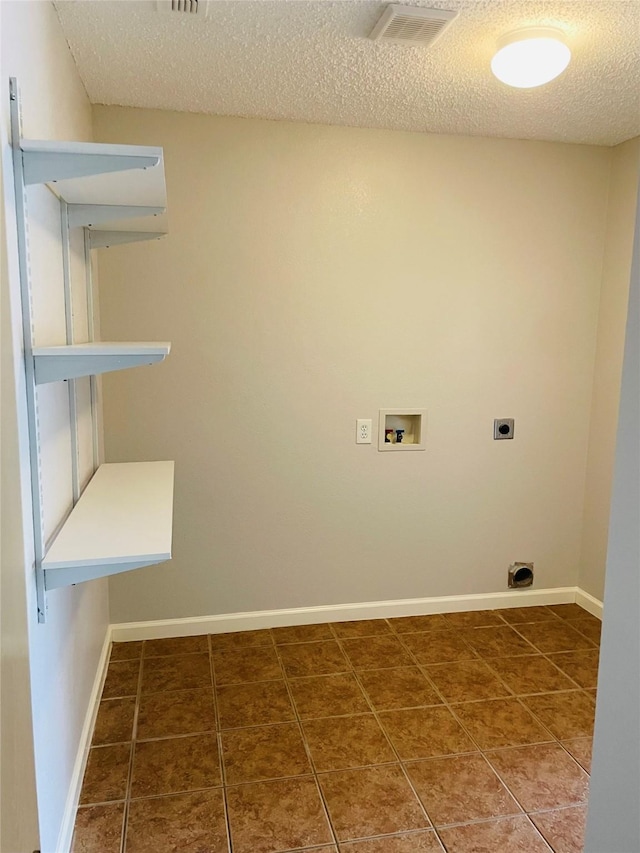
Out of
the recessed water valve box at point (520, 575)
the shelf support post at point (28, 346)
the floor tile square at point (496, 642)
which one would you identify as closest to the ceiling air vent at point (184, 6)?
the shelf support post at point (28, 346)

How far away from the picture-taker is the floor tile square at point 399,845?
1792 mm

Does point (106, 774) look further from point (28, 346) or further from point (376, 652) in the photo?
point (28, 346)

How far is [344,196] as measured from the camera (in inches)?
115

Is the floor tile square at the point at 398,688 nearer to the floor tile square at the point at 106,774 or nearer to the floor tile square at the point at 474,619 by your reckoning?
the floor tile square at the point at 474,619

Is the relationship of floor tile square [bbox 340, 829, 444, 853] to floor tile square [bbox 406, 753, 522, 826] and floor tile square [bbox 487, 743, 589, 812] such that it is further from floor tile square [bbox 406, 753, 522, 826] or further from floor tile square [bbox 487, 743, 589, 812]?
floor tile square [bbox 487, 743, 589, 812]

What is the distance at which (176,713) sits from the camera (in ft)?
7.94

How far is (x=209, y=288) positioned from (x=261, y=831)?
2110 millimetres

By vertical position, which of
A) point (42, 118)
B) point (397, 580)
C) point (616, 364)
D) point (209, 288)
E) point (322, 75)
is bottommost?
point (397, 580)

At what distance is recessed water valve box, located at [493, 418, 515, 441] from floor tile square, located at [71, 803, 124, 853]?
2.33 meters

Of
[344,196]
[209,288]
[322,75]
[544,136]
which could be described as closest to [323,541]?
[209,288]

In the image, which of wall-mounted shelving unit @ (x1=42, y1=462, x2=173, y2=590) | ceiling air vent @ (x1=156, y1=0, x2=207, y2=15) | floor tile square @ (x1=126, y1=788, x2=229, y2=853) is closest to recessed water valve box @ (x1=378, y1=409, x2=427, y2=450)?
wall-mounted shelving unit @ (x1=42, y1=462, x2=173, y2=590)

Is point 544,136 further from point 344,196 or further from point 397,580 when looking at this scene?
point 397,580

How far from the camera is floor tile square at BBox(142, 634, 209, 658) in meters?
2.87

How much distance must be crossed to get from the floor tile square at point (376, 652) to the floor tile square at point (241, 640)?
1.26 feet
